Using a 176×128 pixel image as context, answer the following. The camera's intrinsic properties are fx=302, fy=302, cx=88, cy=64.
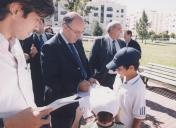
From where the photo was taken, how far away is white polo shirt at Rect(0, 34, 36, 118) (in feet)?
5.68

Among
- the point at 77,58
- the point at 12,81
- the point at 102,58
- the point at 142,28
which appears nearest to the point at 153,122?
the point at 102,58

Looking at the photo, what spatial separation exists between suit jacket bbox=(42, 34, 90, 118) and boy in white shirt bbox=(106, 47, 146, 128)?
526 mm

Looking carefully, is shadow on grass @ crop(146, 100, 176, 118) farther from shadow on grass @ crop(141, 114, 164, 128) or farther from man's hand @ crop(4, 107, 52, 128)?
man's hand @ crop(4, 107, 52, 128)

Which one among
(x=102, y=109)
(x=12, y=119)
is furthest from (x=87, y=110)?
(x=12, y=119)

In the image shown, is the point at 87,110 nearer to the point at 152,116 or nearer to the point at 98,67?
the point at 98,67

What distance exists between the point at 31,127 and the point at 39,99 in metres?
3.90

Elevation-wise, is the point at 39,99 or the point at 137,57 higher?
the point at 137,57

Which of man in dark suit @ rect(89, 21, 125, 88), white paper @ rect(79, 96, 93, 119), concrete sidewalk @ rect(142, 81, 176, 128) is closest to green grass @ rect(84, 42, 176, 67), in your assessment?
concrete sidewalk @ rect(142, 81, 176, 128)

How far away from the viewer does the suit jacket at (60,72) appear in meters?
3.42

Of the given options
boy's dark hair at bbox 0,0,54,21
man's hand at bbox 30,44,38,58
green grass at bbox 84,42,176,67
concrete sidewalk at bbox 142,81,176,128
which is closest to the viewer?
boy's dark hair at bbox 0,0,54,21

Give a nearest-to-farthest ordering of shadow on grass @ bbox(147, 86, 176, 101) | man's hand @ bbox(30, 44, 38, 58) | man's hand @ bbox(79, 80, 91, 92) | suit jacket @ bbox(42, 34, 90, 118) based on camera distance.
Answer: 1. man's hand @ bbox(79, 80, 91, 92)
2. suit jacket @ bbox(42, 34, 90, 118)
3. man's hand @ bbox(30, 44, 38, 58)
4. shadow on grass @ bbox(147, 86, 176, 101)

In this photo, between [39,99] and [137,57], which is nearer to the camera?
[137,57]

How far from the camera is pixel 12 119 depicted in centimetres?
154

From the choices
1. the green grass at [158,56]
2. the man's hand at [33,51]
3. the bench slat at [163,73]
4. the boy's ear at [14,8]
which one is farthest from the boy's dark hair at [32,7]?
the green grass at [158,56]
